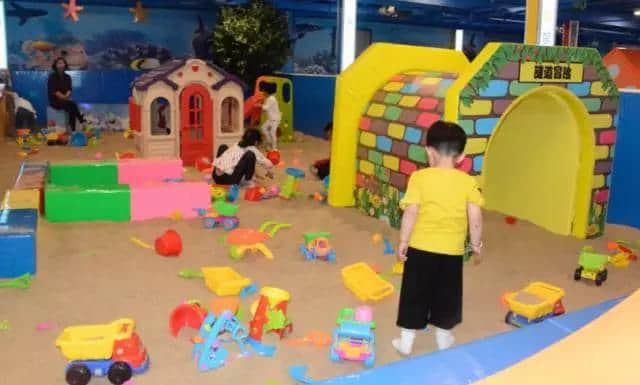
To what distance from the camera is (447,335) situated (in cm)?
318

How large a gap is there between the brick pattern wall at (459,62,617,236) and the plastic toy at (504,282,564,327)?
122cm

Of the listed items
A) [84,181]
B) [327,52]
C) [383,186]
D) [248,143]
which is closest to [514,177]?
[383,186]

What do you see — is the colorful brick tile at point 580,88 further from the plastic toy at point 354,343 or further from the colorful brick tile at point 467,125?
the plastic toy at point 354,343

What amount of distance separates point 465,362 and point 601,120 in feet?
11.6

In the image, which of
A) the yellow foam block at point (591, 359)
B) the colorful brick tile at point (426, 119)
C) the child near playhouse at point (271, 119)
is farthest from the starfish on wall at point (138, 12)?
the yellow foam block at point (591, 359)

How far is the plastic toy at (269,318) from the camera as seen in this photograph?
10.4ft

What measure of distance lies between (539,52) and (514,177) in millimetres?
1438

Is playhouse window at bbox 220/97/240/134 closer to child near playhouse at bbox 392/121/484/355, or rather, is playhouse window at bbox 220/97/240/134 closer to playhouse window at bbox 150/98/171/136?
playhouse window at bbox 150/98/171/136

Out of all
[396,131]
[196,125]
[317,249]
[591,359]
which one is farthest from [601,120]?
[196,125]

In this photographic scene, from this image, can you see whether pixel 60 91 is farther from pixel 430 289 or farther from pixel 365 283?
pixel 430 289

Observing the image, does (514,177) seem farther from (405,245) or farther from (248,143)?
(405,245)

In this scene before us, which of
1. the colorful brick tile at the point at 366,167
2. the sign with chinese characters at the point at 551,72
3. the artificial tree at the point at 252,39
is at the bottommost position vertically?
the colorful brick tile at the point at 366,167

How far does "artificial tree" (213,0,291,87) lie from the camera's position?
1166cm

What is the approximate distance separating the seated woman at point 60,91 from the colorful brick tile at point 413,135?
327 inches
